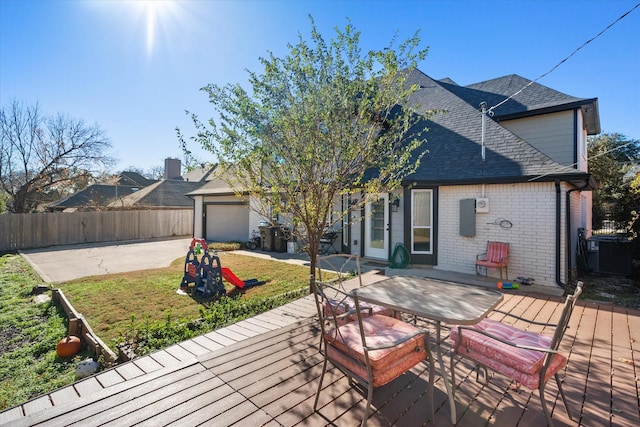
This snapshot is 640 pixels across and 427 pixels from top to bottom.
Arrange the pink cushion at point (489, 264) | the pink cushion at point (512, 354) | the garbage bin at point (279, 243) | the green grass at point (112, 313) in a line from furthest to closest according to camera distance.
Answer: the garbage bin at point (279, 243)
the pink cushion at point (489, 264)
the green grass at point (112, 313)
the pink cushion at point (512, 354)

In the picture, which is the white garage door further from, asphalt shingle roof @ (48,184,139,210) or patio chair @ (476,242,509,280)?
patio chair @ (476,242,509,280)

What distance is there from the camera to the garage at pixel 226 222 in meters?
15.5

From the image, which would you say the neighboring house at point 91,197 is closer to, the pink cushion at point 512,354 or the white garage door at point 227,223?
the white garage door at point 227,223

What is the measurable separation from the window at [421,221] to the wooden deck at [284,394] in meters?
4.84

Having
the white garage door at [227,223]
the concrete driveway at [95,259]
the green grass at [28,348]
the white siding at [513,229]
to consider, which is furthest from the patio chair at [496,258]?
the white garage door at [227,223]

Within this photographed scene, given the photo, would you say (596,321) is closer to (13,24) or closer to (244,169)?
(244,169)

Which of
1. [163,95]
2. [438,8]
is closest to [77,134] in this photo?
[163,95]

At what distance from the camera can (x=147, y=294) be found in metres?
6.21

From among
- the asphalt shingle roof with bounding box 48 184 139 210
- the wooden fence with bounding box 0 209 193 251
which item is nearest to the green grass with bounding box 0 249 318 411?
the wooden fence with bounding box 0 209 193 251

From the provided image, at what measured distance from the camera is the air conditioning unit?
721 cm

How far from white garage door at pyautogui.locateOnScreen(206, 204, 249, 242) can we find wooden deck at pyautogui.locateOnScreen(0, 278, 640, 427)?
1233cm

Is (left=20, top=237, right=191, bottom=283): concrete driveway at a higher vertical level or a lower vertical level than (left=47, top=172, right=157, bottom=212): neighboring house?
lower

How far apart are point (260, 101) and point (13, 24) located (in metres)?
7.86

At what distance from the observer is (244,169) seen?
15.5 ft
